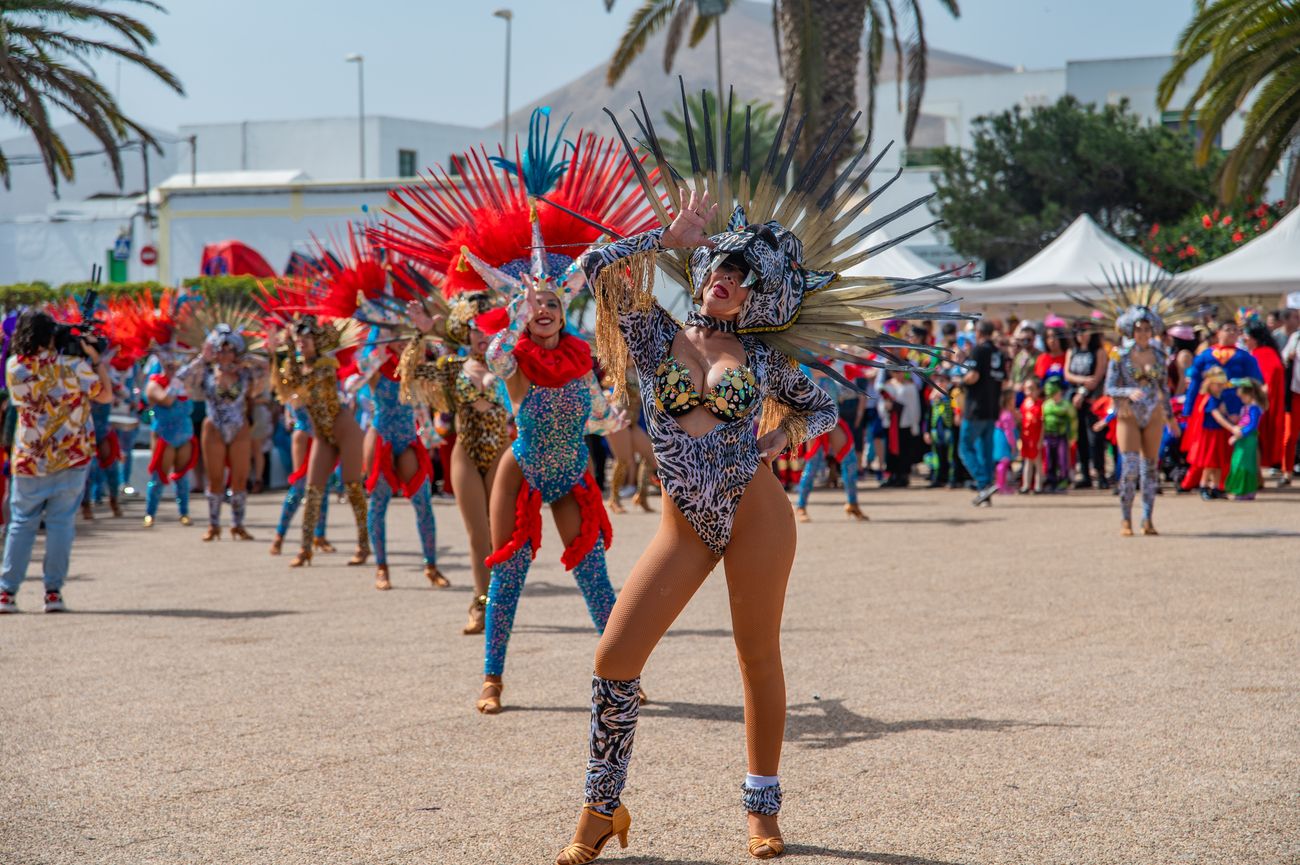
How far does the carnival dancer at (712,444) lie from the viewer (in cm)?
425

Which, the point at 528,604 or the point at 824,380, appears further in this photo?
the point at 824,380

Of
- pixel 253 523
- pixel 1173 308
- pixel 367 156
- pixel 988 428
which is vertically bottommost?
pixel 253 523

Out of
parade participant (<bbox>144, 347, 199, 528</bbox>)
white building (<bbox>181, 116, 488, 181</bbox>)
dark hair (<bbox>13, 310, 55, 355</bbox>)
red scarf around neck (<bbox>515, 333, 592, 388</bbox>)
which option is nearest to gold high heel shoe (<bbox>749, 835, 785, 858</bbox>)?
red scarf around neck (<bbox>515, 333, 592, 388</bbox>)

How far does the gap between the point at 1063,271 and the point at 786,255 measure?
16213 millimetres

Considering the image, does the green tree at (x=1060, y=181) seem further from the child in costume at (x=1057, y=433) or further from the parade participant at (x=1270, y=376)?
the parade participant at (x=1270, y=376)

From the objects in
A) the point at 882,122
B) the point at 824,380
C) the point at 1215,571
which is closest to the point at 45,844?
the point at 1215,571

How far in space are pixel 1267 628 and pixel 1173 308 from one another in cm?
745

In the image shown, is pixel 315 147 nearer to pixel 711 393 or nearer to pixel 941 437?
pixel 941 437

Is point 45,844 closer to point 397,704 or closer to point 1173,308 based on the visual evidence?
point 397,704

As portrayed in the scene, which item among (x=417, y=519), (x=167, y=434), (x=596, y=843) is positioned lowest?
(x=596, y=843)

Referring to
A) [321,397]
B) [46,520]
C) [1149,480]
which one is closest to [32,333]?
[46,520]

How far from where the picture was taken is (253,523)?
16172 millimetres

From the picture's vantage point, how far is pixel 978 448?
644 inches

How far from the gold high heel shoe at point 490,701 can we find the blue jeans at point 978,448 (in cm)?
1085
